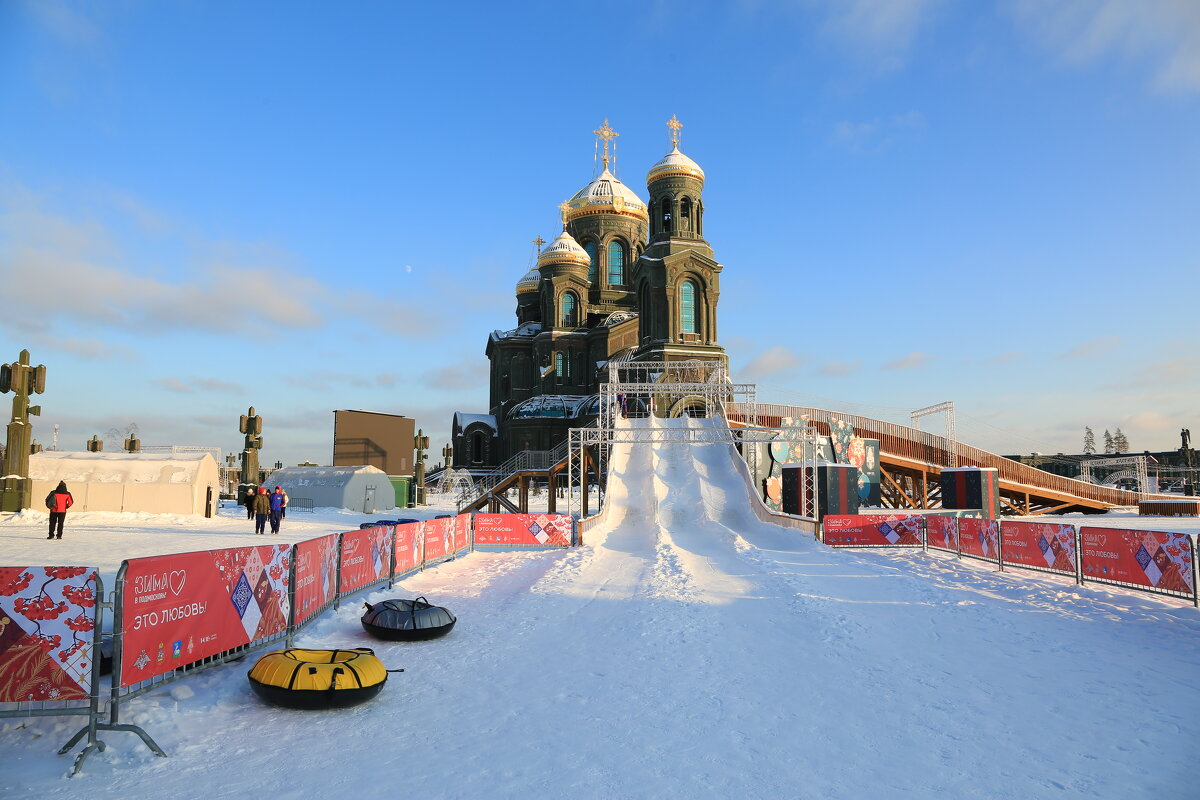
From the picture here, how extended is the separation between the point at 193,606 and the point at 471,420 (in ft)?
184

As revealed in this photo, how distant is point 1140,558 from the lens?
1302cm

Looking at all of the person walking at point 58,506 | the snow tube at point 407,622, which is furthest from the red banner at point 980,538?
the person walking at point 58,506

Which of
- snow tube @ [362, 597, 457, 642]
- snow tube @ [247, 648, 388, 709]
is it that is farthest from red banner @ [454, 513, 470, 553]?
→ snow tube @ [247, 648, 388, 709]

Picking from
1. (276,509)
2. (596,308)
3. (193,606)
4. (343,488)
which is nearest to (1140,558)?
(193,606)

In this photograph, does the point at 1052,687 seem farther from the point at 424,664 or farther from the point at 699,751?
the point at 424,664

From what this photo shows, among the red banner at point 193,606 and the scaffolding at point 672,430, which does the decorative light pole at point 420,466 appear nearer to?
the scaffolding at point 672,430

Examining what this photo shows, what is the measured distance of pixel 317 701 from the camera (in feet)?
22.2

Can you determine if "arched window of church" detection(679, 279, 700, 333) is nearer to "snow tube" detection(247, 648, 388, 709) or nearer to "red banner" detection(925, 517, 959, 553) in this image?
"red banner" detection(925, 517, 959, 553)

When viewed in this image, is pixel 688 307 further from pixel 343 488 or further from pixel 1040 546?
pixel 1040 546

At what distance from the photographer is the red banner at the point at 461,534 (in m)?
18.8

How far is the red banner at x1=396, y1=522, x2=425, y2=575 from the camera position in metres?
14.6

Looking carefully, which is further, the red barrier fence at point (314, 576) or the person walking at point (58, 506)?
the person walking at point (58, 506)

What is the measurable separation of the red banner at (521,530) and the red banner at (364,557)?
6.51 meters

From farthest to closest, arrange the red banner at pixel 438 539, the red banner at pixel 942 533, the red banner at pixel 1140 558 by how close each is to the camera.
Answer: the red banner at pixel 942 533
the red banner at pixel 438 539
the red banner at pixel 1140 558
